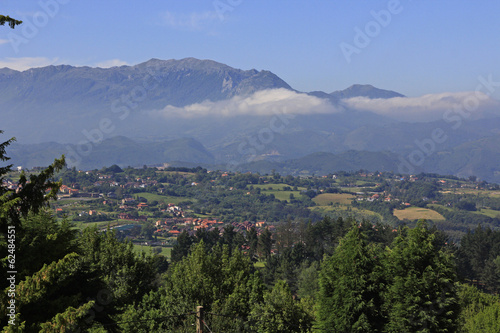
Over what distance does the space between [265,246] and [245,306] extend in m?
37.7

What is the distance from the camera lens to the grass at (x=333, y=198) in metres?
160

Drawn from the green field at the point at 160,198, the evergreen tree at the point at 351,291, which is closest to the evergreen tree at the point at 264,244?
the evergreen tree at the point at 351,291

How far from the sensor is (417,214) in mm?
134000

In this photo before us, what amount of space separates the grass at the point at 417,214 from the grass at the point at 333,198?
65.7 ft

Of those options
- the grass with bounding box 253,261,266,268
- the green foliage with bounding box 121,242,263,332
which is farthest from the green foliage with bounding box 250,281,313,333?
the grass with bounding box 253,261,266,268

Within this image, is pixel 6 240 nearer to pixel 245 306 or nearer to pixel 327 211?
pixel 245 306

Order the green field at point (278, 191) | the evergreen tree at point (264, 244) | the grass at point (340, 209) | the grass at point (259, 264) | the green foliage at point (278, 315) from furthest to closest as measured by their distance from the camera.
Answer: the green field at point (278, 191), the grass at point (340, 209), the evergreen tree at point (264, 244), the grass at point (259, 264), the green foliage at point (278, 315)

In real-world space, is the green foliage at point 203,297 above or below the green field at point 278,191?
above

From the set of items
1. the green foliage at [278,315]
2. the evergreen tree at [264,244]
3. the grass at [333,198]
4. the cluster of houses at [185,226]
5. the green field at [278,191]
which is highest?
the green foliage at [278,315]

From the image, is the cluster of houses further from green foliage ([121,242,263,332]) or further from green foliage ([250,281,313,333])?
green foliage ([250,281,313,333])

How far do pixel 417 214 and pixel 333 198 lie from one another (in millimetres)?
38730

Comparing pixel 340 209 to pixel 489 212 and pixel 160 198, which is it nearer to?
pixel 489 212

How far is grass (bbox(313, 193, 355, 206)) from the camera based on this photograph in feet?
523

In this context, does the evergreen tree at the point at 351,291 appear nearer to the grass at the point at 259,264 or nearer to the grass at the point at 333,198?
the grass at the point at 259,264
